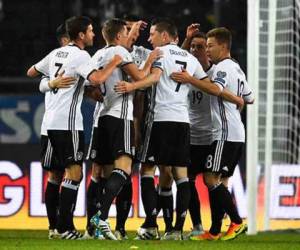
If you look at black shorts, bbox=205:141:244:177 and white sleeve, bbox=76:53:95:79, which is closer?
white sleeve, bbox=76:53:95:79

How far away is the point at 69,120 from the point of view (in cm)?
918

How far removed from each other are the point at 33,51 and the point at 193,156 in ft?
19.1

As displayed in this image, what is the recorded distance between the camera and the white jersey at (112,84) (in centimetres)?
895

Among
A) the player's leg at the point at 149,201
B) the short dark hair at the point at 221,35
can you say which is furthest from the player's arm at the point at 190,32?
the player's leg at the point at 149,201

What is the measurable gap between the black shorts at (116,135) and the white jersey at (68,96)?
25 cm

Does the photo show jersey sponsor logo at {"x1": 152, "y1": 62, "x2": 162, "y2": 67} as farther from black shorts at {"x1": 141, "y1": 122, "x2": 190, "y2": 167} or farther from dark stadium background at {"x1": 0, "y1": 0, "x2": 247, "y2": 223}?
dark stadium background at {"x1": 0, "y1": 0, "x2": 247, "y2": 223}

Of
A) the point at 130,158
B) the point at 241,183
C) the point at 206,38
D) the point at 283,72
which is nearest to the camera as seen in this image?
the point at 130,158

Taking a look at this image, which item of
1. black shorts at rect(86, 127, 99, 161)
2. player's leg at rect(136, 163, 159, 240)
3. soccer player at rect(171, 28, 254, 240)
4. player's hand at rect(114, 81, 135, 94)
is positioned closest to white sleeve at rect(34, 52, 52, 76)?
black shorts at rect(86, 127, 99, 161)

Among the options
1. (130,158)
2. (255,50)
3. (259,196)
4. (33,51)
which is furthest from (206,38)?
(33,51)

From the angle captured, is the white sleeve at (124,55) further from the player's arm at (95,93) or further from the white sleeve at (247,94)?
the white sleeve at (247,94)

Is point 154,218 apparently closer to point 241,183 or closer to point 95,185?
point 95,185

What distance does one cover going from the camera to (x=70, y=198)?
922 cm

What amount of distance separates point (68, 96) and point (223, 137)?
1333 mm

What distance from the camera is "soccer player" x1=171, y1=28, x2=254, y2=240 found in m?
A: 9.32
